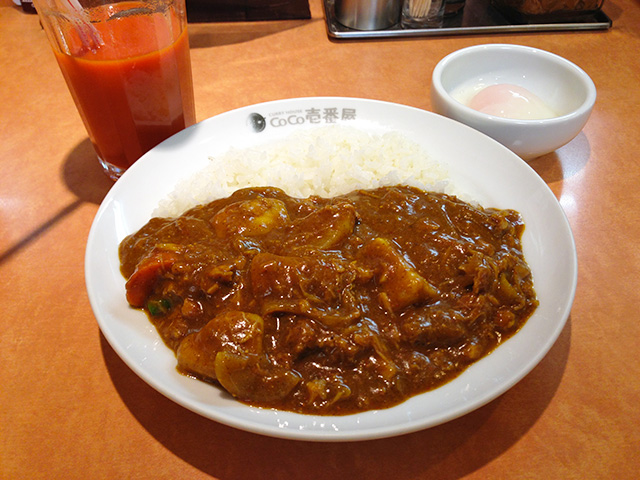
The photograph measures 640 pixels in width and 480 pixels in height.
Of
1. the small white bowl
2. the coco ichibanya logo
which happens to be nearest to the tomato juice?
the coco ichibanya logo

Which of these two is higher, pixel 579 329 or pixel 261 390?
pixel 261 390

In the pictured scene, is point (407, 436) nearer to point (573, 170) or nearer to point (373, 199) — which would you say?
point (373, 199)

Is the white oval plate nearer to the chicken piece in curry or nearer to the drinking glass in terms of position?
the chicken piece in curry

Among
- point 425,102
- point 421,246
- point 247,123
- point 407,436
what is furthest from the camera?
point 425,102

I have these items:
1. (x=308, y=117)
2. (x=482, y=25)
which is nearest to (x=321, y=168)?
(x=308, y=117)

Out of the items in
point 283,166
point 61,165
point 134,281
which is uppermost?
point 134,281

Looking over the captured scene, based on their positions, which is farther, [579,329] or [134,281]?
[579,329]

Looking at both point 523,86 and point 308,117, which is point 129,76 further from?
point 523,86

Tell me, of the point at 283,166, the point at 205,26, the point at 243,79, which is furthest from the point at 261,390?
the point at 205,26

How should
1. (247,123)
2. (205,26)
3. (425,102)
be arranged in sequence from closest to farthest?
(247,123) → (425,102) → (205,26)
